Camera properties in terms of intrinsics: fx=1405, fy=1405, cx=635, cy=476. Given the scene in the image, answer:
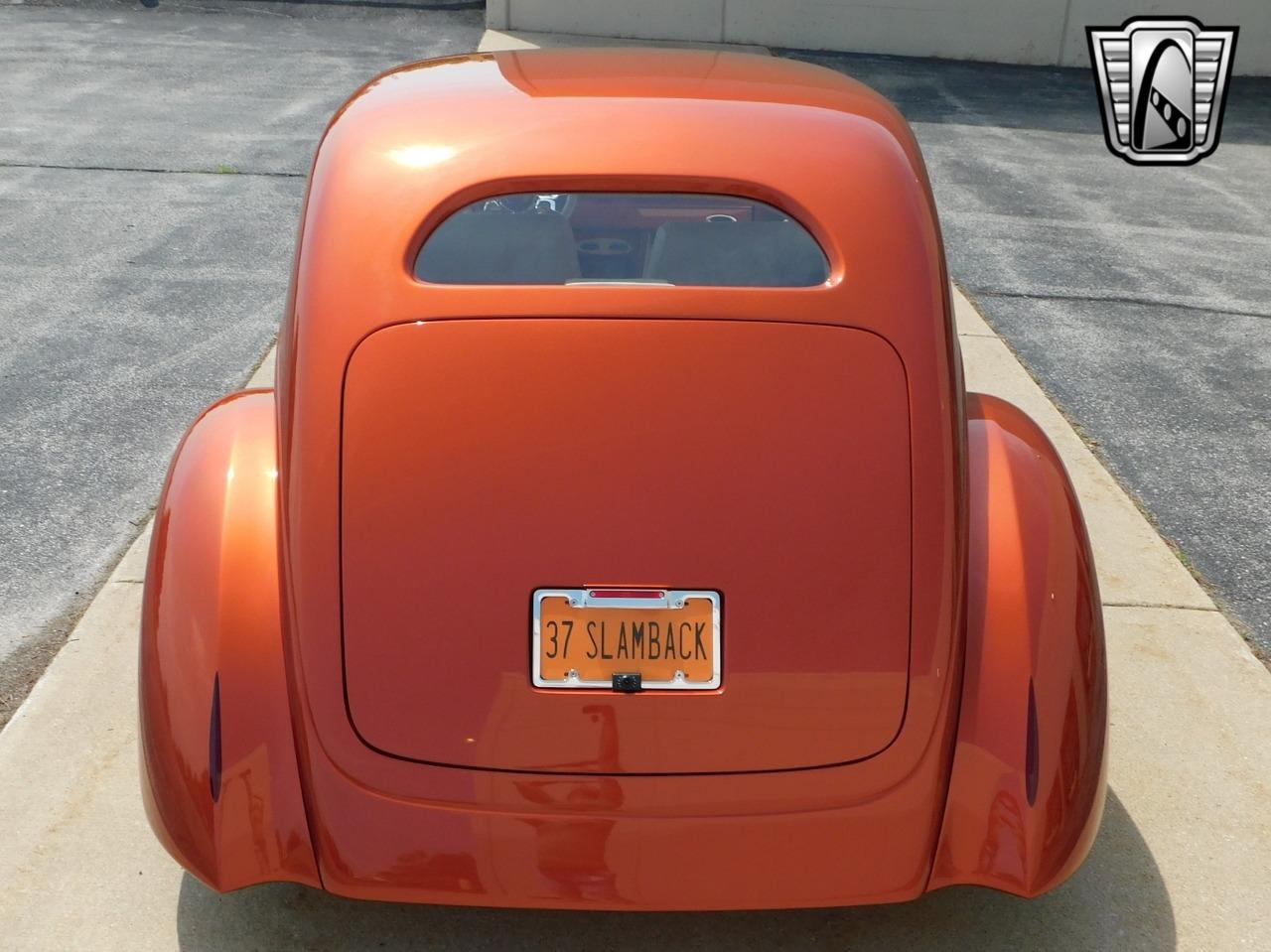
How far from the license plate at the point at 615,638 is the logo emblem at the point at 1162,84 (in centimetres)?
1139

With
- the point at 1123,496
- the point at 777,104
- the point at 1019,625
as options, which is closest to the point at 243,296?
the point at 1123,496

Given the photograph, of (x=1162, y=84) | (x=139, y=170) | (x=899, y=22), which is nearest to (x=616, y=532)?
(x=139, y=170)

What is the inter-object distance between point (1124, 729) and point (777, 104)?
1.98 meters

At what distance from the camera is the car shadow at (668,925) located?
293cm

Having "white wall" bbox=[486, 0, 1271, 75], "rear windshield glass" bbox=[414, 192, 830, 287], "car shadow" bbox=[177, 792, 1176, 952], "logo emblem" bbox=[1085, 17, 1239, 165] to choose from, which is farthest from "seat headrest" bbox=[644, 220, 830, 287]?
"white wall" bbox=[486, 0, 1271, 75]

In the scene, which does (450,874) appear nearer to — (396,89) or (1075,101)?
(396,89)

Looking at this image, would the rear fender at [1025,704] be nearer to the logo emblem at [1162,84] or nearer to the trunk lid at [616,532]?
the trunk lid at [616,532]

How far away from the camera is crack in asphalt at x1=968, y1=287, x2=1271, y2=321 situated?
7.99 metres

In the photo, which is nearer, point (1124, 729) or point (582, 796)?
point (582, 796)

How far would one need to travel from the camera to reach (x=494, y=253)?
2.65 metres

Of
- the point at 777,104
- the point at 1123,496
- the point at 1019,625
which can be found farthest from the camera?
the point at 1123,496

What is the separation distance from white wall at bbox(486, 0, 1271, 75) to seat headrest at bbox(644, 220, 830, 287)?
1517cm

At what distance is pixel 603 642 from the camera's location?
2482mm

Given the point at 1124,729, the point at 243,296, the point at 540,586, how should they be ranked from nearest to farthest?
1. the point at 540,586
2. the point at 1124,729
3. the point at 243,296
